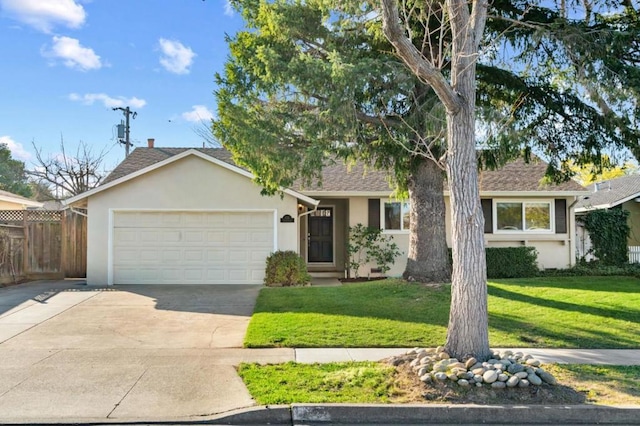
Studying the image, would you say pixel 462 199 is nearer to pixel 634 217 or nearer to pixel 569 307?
pixel 569 307

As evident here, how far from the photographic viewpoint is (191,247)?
14.1 m

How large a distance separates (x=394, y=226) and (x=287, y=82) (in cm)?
755

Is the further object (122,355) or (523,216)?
(523,216)

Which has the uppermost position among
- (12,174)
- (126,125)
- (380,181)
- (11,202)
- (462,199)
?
(126,125)

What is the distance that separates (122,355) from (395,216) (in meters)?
10.8

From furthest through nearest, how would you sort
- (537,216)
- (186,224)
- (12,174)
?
(12,174)
(537,216)
(186,224)

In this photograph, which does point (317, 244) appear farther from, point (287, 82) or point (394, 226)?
point (287, 82)

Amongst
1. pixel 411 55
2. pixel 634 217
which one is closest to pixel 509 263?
pixel 634 217

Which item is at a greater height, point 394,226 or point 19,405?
point 394,226

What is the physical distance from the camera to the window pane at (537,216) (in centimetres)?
1641

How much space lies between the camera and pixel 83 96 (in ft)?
80.1

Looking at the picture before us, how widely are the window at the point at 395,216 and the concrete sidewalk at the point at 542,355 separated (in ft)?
28.6

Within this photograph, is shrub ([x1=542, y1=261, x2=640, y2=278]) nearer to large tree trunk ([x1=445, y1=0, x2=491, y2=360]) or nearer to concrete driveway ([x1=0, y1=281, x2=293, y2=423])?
concrete driveway ([x1=0, y1=281, x2=293, y2=423])

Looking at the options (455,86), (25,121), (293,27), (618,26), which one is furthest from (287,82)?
(25,121)
